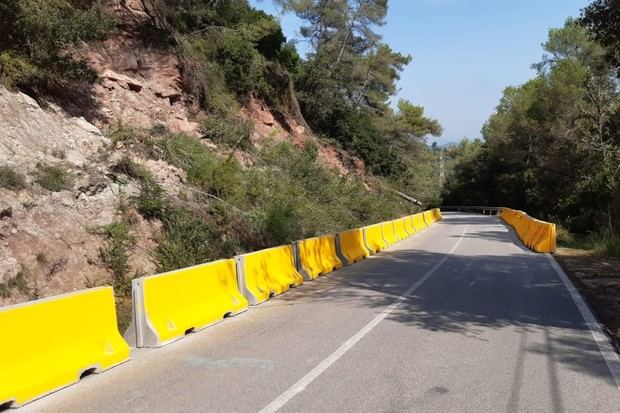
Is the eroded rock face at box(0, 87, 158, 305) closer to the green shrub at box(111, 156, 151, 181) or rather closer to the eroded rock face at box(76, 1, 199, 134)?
the green shrub at box(111, 156, 151, 181)

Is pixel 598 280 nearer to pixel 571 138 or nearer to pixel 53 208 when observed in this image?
pixel 53 208

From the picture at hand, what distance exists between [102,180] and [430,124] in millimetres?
55780

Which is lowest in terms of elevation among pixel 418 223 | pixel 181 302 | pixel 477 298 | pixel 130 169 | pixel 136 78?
pixel 477 298

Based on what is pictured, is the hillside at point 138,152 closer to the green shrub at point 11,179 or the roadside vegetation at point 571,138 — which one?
the green shrub at point 11,179

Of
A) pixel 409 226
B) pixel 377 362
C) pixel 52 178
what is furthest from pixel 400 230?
pixel 377 362

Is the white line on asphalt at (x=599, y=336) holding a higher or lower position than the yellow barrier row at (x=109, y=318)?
lower

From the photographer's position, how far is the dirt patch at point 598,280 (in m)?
9.22

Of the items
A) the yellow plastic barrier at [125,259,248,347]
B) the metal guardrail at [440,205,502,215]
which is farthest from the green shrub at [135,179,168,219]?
the metal guardrail at [440,205,502,215]

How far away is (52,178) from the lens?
11539 millimetres

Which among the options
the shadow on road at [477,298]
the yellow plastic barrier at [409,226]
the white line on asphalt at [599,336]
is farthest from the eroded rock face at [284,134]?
the white line on asphalt at [599,336]

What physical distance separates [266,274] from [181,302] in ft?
10.6

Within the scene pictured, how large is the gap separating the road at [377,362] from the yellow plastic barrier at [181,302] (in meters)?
0.21

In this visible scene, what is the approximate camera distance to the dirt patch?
9.22 meters

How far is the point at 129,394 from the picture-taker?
5.66m
